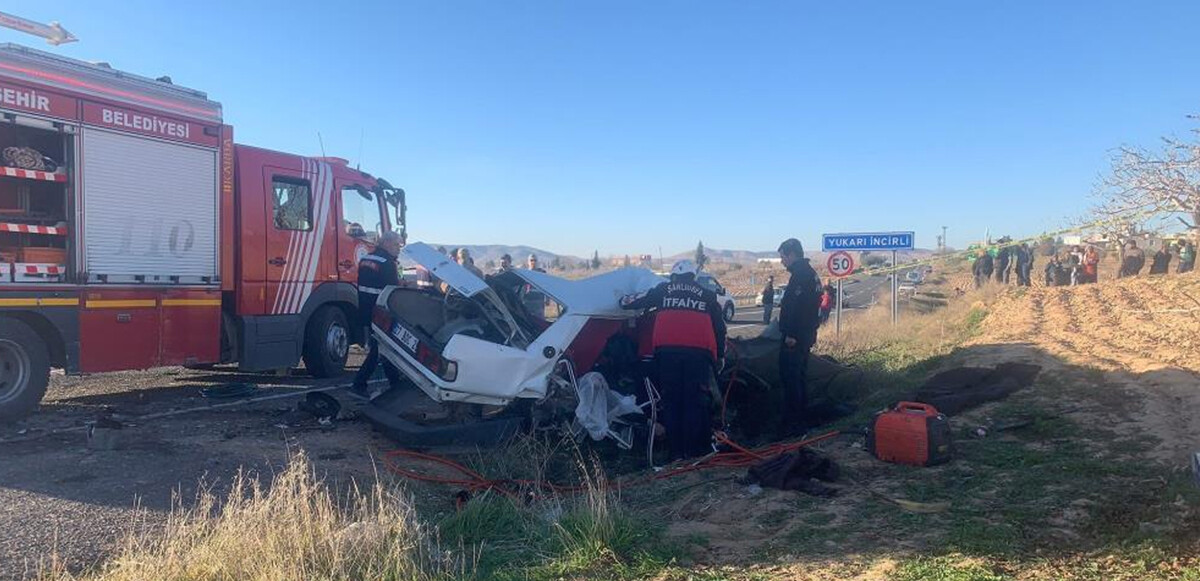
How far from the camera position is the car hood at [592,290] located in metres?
7.54

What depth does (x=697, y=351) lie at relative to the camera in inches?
275

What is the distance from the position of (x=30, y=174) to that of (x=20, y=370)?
5.54 feet

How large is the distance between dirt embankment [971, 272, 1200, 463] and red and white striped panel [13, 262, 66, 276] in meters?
8.59

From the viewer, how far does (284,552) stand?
Result: 3902 millimetres

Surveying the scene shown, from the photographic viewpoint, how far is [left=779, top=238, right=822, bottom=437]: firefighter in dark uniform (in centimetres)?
788

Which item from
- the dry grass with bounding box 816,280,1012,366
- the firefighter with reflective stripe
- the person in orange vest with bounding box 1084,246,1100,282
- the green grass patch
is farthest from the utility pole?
the person in orange vest with bounding box 1084,246,1100,282

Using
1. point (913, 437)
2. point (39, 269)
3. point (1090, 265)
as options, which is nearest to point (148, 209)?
point (39, 269)

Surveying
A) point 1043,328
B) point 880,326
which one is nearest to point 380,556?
point 1043,328

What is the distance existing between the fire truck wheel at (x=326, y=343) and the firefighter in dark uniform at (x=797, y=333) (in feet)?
18.5

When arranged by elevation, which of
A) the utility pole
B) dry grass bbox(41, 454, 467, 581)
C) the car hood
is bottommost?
dry grass bbox(41, 454, 467, 581)

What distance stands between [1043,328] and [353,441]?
9.86 m

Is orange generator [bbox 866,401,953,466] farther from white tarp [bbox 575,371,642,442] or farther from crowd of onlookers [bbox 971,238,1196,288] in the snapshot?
crowd of onlookers [bbox 971,238,1196,288]

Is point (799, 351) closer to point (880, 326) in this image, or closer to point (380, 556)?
point (380, 556)

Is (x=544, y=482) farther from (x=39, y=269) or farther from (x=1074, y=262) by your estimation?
(x=1074, y=262)
